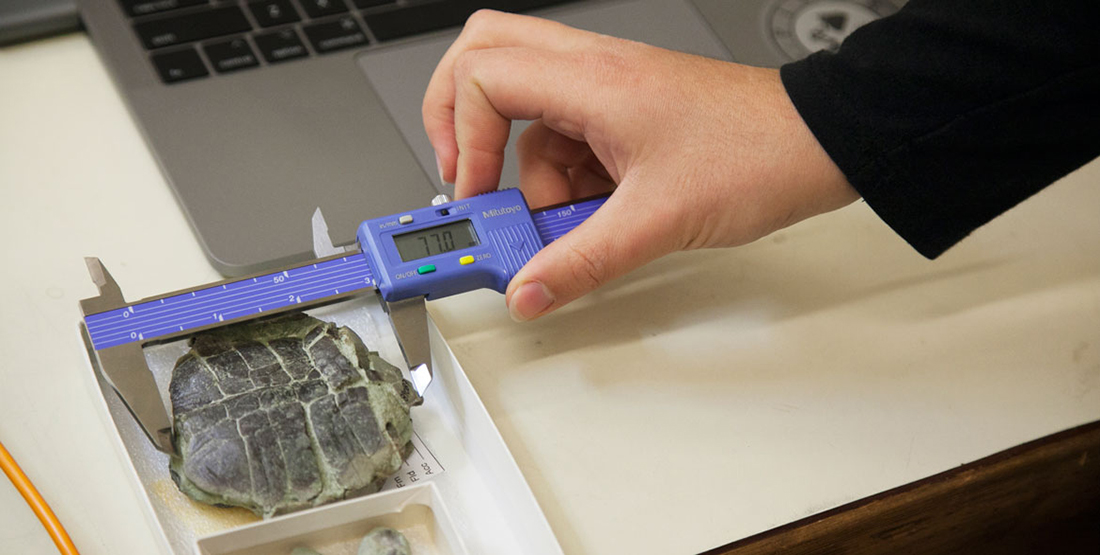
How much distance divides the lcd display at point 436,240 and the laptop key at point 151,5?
1.56 ft

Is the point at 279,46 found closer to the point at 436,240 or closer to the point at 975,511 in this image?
the point at 436,240

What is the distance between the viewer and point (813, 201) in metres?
0.79

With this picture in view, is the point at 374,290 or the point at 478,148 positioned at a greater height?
the point at 478,148

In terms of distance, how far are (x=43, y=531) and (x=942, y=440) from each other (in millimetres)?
689

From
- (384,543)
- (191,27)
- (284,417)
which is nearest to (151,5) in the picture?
(191,27)

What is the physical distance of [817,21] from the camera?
1168 mm

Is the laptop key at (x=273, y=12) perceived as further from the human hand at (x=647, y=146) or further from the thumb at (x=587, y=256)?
the thumb at (x=587, y=256)

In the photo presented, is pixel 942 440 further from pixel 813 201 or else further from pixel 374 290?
pixel 374 290

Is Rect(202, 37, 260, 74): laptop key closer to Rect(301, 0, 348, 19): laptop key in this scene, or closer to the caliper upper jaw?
Rect(301, 0, 348, 19): laptop key

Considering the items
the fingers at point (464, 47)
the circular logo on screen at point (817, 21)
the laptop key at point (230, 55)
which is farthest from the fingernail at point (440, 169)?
the circular logo on screen at point (817, 21)

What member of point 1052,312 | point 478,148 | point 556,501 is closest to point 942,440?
point 1052,312

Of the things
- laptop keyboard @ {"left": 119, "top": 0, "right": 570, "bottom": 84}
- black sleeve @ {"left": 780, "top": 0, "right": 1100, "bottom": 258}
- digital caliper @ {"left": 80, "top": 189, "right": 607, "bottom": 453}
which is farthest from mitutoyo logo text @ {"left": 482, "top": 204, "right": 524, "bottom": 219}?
laptop keyboard @ {"left": 119, "top": 0, "right": 570, "bottom": 84}

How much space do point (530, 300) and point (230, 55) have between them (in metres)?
0.50

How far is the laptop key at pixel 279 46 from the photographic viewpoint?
1034 mm
